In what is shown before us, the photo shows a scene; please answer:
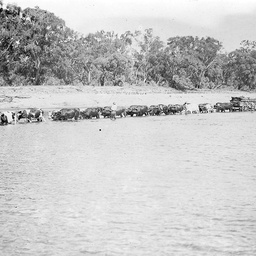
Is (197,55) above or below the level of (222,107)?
above

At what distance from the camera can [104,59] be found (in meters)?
106

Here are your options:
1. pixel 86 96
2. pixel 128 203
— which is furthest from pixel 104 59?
pixel 128 203

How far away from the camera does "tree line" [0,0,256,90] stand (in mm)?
91375

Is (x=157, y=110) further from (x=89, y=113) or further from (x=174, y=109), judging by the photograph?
(x=89, y=113)

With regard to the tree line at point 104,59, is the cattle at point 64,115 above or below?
below

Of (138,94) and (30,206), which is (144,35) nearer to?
(138,94)

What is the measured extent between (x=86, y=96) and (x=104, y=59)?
1913 centimetres

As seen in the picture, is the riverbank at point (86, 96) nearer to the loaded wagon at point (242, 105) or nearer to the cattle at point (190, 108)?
the loaded wagon at point (242, 105)

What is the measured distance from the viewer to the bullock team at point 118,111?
176 feet

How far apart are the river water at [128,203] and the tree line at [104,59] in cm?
7257

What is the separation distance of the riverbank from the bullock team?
14820 mm

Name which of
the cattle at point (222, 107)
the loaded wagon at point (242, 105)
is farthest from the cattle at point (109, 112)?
the loaded wagon at point (242, 105)

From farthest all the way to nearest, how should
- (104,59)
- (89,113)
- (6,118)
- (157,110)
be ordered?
(104,59), (157,110), (89,113), (6,118)

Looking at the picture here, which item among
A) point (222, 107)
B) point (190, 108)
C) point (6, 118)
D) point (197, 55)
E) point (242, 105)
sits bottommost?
point (6, 118)
